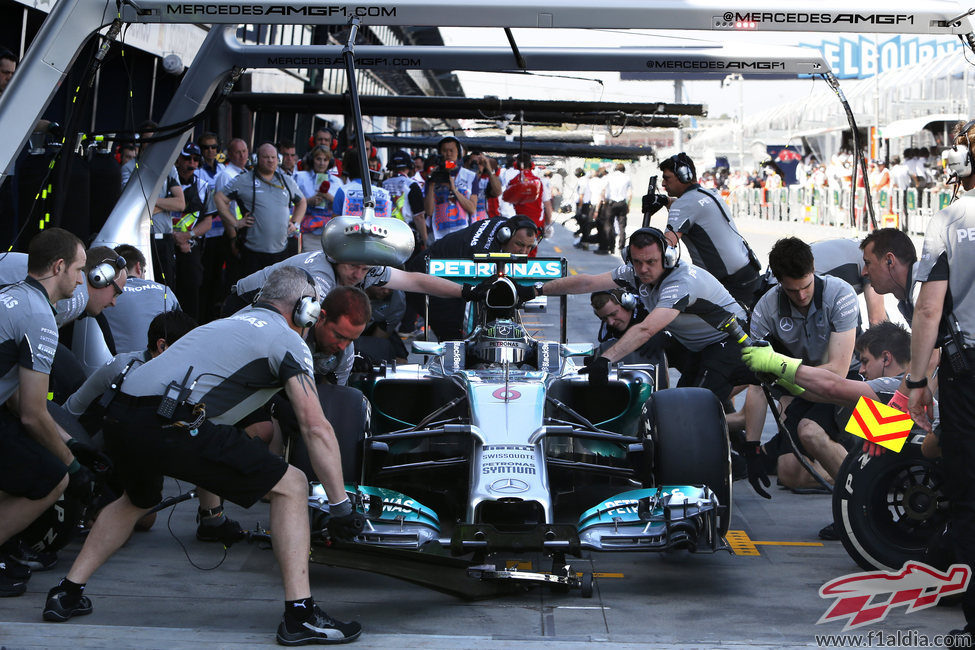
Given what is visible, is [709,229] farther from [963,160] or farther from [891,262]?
[963,160]

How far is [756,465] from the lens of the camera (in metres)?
6.64

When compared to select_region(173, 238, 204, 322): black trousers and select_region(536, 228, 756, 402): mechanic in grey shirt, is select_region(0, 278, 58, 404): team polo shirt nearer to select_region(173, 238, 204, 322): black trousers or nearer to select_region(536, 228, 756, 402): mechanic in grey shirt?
select_region(536, 228, 756, 402): mechanic in grey shirt

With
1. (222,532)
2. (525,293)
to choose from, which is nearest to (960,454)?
(525,293)

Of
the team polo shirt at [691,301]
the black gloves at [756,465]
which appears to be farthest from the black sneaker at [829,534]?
the team polo shirt at [691,301]

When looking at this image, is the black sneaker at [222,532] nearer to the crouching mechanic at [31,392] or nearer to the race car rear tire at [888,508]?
the crouching mechanic at [31,392]

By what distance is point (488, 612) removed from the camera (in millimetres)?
5191

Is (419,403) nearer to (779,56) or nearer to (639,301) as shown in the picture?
(639,301)

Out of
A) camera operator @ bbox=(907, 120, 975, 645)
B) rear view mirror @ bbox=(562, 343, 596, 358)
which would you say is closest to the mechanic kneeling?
rear view mirror @ bbox=(562, 343, 596, 358)

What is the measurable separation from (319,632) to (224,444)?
80 centimetres

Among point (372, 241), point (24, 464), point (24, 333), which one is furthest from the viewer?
point (372, 241)

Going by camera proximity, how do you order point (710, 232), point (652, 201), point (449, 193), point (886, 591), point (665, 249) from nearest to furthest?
1. point (886, 591)
2. point (665, 249)
3. point (710, 232)
4. point (652, 201)
5. point (449, 193)

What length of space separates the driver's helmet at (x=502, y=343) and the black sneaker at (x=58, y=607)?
2.59 metres

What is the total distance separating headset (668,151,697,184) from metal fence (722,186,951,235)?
377 inches

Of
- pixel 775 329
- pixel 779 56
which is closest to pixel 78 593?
pixel 775 329
